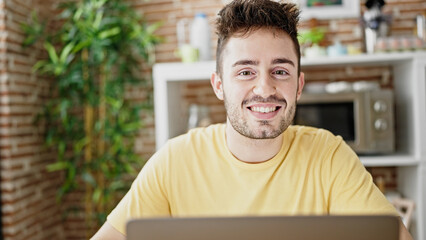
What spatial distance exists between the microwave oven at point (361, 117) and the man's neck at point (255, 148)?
1180 millimetres

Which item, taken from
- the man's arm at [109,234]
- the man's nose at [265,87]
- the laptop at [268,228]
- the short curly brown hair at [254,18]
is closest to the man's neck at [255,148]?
the man's nose at [265,87]

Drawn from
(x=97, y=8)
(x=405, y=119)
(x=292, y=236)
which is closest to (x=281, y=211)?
(x=292, y=236)

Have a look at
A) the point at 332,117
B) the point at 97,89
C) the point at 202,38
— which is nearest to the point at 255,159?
the point at 332,117

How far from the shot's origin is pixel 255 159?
129 cm

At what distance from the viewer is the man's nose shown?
121 cm

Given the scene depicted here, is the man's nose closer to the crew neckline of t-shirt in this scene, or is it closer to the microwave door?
the crew neckline of t-shirt

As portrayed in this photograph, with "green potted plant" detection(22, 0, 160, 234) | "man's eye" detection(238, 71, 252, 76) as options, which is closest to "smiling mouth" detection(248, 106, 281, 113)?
"man's eye" detection(238, 71, 252, 76)

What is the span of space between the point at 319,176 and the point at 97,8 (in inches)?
78.9

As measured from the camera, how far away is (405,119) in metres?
2.43

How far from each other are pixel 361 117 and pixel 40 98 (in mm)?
2117

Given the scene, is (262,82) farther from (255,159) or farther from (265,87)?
(255,159)

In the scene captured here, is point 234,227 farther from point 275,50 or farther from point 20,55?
point 20,55

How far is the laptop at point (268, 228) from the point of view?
0.63 metres

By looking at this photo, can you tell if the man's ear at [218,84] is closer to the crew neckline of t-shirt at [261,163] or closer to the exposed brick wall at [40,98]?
the crew neckline of t-shirt at [261,163]
